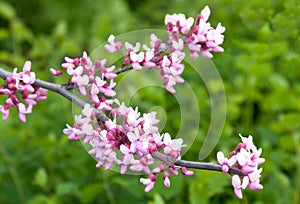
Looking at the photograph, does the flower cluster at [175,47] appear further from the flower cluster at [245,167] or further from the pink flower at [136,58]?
the flower cluster at [245,167]

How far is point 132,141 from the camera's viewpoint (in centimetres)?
104

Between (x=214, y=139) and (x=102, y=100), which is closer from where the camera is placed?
(x=102, y=100)

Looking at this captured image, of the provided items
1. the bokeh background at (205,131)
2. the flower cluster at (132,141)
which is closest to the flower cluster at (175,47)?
the flower cluster at (132,141)

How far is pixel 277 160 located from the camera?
2039 mm

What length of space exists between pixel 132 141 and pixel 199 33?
1.03 feet

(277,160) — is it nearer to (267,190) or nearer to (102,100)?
(267,190)

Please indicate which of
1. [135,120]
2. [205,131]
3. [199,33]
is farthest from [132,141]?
[205,131]

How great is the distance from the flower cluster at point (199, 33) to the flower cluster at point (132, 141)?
23 cm

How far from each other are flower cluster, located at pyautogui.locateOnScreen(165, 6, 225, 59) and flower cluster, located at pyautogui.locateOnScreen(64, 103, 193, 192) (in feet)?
0.76

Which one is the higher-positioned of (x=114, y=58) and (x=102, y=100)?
(x=114, y=58)

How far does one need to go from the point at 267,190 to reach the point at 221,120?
29 centimetres

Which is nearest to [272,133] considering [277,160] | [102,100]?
[277,160]

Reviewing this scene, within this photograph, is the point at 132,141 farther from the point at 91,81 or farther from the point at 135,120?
the point at 91,81

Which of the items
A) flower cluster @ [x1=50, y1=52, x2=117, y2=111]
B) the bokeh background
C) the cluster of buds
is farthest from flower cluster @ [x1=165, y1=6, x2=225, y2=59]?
the bokeh background
